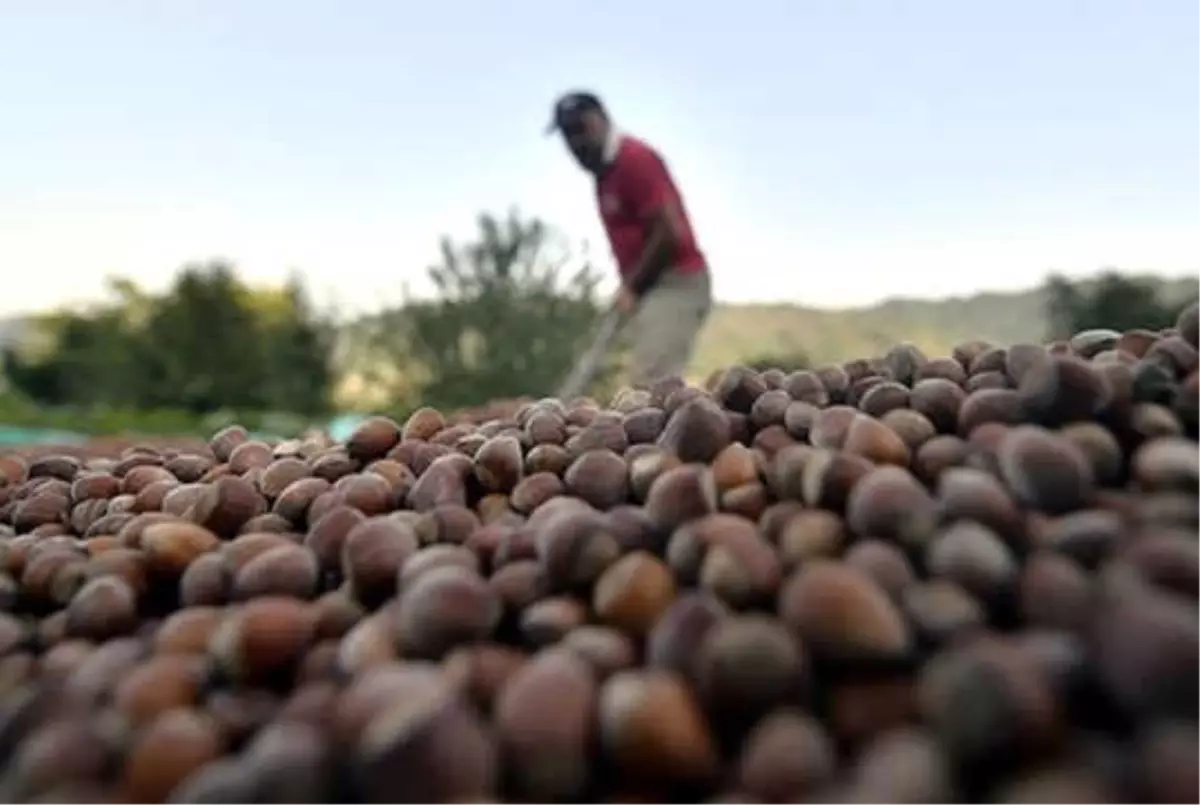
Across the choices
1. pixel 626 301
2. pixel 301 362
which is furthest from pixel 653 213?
pixel 301 362

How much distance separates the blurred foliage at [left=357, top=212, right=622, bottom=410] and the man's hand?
533 cm

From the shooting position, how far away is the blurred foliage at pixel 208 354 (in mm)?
12477

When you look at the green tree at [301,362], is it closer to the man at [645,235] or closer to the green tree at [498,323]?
the green tree at [498,323]

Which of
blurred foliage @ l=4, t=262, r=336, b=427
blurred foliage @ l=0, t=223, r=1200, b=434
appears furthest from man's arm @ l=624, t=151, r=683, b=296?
blurred foliage @ l=4, t=262, r=336, b=427

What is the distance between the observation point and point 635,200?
13.6 feet

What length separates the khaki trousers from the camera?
416 cm

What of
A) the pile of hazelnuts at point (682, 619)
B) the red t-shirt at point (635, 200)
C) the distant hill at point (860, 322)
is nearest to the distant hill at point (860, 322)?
the distant hill at point (860, 322)

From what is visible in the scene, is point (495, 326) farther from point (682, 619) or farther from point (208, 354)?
point (682, 619)

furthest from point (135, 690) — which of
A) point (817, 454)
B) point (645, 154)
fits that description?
point (645, 154)

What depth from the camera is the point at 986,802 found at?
476 mm

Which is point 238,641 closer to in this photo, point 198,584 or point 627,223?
point 198,584

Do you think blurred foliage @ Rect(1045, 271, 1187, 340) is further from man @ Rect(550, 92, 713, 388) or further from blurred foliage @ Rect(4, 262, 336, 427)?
blurred foliage @ Rect(4, 262, 336, 427)

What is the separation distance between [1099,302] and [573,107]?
6223mm

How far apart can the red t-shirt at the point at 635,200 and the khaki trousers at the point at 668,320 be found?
0.19 ft
